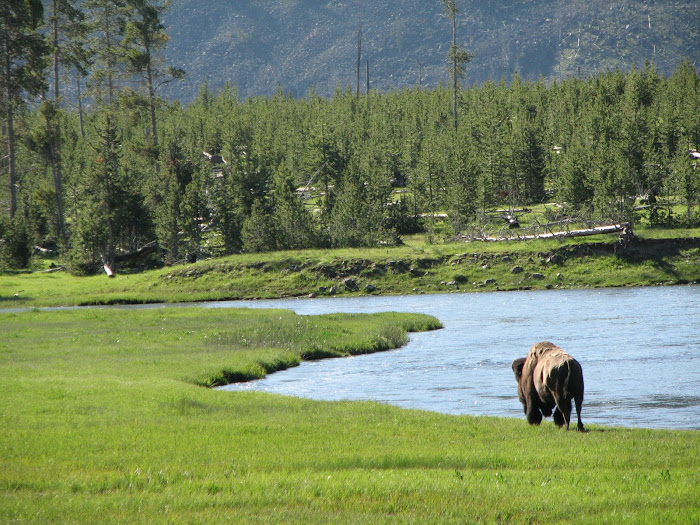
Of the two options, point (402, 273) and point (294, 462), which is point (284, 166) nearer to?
point (402, 273)

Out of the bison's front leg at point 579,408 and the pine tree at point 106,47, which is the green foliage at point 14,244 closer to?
the pine tree at point 106,47

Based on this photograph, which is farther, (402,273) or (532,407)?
(402,273)

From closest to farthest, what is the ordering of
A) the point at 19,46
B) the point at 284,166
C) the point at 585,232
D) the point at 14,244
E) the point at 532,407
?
the point at 532,407, the point at 585,232, the point at 19,46, the point at 14,244, the point at 284,166

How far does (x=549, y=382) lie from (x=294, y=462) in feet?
20.0

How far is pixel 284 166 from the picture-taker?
97.4 m

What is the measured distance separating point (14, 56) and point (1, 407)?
75446mm

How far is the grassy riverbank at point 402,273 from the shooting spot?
2699 inches

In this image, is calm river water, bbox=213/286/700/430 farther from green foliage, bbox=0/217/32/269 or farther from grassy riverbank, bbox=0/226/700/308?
green foliage, bbox=0/217/32/269

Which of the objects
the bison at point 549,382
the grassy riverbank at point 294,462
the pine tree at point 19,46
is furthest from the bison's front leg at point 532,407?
the pine tree at point 19,46

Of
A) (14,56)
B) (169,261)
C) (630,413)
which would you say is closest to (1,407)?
(630,413)

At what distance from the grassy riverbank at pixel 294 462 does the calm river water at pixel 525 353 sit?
4.18 meters

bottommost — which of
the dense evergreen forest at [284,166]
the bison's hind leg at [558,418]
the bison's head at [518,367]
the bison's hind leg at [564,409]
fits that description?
the bison's hind leg at [558,418]

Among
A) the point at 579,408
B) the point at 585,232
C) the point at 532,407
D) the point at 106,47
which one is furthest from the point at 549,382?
the point at 106,47

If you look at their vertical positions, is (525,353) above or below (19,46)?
below
